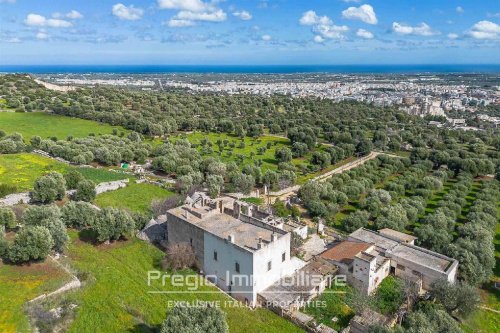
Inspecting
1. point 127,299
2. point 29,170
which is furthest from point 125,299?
point 29,170

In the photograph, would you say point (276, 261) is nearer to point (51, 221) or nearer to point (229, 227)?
point (229, 227)

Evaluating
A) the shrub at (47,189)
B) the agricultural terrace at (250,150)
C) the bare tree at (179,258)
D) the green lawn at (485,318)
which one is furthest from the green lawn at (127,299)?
the agricultural terrace at (250,150)

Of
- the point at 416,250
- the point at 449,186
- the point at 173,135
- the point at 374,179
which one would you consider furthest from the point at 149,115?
the point at 416,250

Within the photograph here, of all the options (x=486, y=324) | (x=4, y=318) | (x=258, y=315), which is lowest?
(x=486, y=324)

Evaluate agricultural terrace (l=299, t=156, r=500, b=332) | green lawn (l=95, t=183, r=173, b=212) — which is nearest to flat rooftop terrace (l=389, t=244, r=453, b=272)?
agricultural terrace (l=299, t=156, r=500, b=332)

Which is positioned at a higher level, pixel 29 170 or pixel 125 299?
pixel 29 170

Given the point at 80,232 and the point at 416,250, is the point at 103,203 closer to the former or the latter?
the point at 80,232
